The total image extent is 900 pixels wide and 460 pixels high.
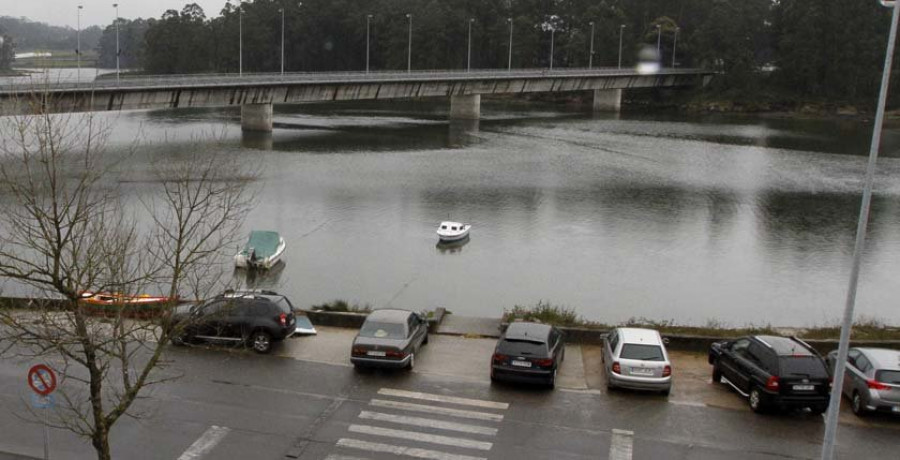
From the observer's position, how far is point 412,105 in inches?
5512

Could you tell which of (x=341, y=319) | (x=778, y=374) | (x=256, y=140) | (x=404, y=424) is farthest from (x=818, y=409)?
(x=256, y=140)

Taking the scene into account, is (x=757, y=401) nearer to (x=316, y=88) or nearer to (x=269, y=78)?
(x=269, y=78)

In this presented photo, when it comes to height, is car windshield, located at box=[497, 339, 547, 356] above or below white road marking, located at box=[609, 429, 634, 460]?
above

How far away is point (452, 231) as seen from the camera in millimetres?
41875

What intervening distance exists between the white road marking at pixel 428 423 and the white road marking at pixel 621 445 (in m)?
2.01

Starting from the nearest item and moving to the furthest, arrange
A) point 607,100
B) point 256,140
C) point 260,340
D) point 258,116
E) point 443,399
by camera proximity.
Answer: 1. point 443,399
2. point 260,340
3. point 256,140
4. point 258,116
5. point 607,100

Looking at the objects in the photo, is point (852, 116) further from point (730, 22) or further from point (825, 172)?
point (825, 172)

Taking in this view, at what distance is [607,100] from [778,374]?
12302 centimetres

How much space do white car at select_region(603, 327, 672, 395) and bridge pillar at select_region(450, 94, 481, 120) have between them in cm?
9390

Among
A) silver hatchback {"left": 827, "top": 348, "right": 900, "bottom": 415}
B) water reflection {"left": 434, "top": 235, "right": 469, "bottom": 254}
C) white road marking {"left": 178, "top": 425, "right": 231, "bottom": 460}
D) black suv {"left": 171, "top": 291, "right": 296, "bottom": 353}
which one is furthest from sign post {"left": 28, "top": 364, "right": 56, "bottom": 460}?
water reflection {"left": 434, "top": 235, "right": 469, "bottom": 254}

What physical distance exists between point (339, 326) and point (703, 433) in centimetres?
986

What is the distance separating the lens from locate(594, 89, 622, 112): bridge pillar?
13451cm

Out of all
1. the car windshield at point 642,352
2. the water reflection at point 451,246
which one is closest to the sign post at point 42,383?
the car windshield at point 642,352

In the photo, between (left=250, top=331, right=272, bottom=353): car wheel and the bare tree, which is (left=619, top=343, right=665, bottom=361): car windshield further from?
the bare tree
